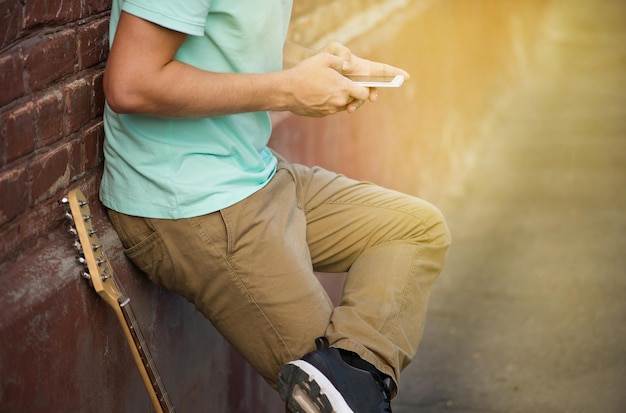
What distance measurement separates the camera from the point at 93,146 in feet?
7.64

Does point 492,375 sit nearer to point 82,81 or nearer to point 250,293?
point 250,293

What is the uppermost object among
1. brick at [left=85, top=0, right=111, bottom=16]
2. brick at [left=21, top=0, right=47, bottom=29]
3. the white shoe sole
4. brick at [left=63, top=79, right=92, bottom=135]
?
brick at [left=21, top=0, right=47, bottom=29]

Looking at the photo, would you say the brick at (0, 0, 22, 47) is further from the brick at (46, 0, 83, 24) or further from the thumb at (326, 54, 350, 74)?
the thumb at (326, 54, 350, 74)

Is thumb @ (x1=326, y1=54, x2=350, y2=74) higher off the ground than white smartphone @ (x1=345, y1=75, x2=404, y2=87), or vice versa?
thumb @ (x1=326, y1=54, x2=350, y2=74)

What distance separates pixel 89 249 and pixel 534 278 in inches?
122

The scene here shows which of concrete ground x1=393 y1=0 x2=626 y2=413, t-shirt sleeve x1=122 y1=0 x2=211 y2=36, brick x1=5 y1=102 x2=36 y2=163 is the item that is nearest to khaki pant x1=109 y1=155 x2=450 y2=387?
brick x1=5 y1=102 x2=36 y2=163

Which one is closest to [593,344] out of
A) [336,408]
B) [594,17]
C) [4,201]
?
[336,408]

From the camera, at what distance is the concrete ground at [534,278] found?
152 inches

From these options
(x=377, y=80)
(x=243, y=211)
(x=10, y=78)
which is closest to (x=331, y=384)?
(x=243, y=211)

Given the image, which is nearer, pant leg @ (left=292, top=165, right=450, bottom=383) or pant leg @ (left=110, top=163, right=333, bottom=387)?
pant leg @ (left=110, top=163, right=333, bottom=387)

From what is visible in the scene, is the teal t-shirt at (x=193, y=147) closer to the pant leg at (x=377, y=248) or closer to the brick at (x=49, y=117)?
the brick at (x=49, y=117)

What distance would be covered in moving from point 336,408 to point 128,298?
0.52 metres

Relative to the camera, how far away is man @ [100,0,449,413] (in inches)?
83.7

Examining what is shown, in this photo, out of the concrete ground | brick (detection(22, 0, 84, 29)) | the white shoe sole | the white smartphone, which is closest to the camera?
brick (detection(22, 0, 84, 29))
